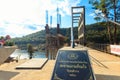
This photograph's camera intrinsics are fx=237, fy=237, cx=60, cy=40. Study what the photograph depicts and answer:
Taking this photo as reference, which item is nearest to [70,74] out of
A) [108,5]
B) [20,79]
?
[20,79]

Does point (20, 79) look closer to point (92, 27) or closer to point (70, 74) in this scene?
point (70, 74)

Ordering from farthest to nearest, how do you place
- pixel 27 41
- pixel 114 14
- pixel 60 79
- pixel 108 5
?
pixel 27 41 → pixel 108 5 → pixel 114 14 → pixel 60 79

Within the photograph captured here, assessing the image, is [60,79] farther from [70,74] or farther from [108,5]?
[108,5]

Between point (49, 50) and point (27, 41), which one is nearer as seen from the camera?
point (49, 50)

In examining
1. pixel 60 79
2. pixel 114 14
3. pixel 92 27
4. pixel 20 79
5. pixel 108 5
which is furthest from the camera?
pixel 92 27

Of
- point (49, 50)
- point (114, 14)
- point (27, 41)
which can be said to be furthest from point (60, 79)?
point (27, 41)

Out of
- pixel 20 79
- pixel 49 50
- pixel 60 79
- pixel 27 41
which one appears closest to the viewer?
pixel 60 79

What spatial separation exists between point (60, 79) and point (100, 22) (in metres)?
24.3

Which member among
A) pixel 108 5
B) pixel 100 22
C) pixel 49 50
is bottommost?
pixel 49 50

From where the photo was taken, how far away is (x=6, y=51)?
9859 millimetres

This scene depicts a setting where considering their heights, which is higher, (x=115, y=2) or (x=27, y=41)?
(x=115, y=2)

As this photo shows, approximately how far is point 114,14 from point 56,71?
21.0 m

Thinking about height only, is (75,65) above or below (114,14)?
below

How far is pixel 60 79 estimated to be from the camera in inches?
221
